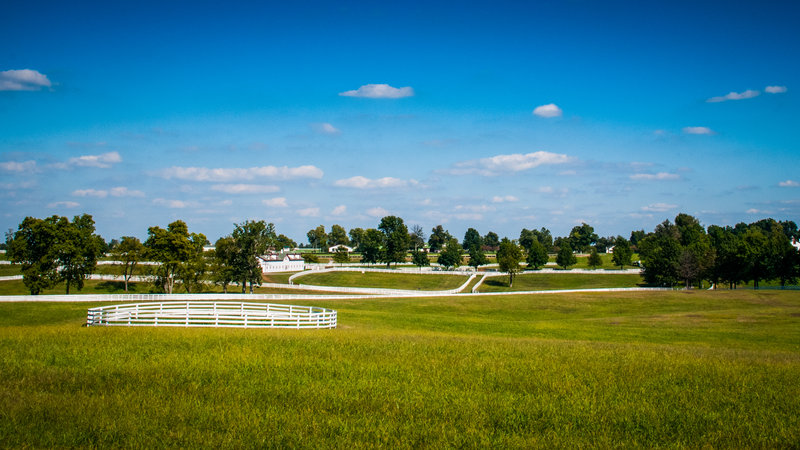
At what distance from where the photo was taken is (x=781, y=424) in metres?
11.3

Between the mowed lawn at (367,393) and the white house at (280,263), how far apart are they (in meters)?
116

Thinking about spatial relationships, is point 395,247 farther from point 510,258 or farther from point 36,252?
point 36,252

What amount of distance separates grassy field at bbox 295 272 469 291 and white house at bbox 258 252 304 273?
102 ft

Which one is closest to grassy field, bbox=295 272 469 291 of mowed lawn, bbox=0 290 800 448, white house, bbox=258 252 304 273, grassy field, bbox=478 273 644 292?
grassy field, bbox=478 273 644 292

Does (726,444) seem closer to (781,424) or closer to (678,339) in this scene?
(781,424)

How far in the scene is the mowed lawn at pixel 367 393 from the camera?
34.5ft

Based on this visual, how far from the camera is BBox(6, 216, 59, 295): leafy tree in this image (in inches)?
2382

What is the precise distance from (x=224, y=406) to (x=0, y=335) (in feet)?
48.9

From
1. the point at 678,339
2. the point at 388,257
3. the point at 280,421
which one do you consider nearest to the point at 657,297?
the point at 678,339

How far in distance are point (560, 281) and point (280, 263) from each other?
7379cm

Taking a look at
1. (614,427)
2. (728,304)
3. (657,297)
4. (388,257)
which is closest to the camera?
(614,427)

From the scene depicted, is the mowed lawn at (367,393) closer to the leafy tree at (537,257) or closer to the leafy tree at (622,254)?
the leafy tree at (537,257)

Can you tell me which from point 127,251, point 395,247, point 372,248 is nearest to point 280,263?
point 372,248

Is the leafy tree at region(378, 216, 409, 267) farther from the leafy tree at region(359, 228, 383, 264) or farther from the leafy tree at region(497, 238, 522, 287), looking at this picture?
the leafy tree at region(497, 238, 522, 287)
